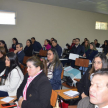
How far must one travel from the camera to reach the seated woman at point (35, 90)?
1686mm

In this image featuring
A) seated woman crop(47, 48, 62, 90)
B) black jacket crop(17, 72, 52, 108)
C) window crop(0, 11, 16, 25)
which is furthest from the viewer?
window crop(0, 11, 16, 25)

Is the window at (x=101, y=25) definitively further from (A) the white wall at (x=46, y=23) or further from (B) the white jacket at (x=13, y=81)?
(B) the white jacket at (x=13, y=81)

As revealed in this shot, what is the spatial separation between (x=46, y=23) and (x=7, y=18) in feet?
7.68

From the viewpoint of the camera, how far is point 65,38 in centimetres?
993

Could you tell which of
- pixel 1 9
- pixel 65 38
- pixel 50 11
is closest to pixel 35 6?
pixel 50 11

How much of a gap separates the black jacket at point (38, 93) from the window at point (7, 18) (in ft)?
21.4

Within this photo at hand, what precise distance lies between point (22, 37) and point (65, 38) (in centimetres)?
302

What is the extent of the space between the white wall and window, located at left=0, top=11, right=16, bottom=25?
200mm

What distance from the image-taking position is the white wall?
7.93 m

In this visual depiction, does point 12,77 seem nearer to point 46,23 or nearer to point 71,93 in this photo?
point 71,93

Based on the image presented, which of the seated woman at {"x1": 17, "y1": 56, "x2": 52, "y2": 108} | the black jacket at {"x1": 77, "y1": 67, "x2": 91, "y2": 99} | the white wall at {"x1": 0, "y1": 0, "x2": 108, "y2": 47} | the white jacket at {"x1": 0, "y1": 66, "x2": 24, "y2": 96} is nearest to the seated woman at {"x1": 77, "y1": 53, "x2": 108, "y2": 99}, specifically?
the black jacket at {"x1": 77, "y1": 67, "x2": 91, "y2": 99}

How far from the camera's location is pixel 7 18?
7730 millimetres

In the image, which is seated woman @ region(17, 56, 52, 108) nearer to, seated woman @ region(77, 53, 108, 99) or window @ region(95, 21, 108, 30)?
seated woman @ region(77, 53, 108, 99)

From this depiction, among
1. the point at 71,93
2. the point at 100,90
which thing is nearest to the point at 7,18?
the point at 71,93
